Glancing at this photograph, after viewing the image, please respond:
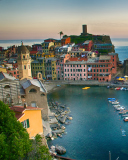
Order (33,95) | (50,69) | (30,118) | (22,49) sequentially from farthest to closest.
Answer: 1. (50,69)
2. (22,49)
3. (33,95)
4. (30,118)

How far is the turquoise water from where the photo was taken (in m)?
16.2

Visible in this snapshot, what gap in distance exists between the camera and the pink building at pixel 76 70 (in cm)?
4300

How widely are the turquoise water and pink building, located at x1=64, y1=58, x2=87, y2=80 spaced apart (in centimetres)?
1060

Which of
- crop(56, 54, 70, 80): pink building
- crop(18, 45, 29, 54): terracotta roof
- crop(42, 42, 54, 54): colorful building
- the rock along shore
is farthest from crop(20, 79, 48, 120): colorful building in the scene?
crop(42, 42, 54, 54): colorful building

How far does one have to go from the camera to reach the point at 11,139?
8.89 metres

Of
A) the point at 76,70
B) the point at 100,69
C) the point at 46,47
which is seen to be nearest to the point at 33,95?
the point at 76,70

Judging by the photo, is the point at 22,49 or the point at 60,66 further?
the point at 60,66

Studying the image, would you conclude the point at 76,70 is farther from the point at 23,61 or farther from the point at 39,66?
the point at 23,61

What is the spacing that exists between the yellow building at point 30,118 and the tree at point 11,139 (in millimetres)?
3118

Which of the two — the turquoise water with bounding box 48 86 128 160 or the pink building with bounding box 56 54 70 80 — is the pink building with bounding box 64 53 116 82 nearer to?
the pink building with bounding box 56 54 70 80

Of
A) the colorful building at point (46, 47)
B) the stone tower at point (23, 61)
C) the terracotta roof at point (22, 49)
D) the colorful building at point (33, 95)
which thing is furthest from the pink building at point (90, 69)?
the colorful building at point (33, 95)

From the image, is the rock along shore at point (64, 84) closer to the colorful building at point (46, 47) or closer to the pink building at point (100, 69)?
the pink building at point (100, 69)

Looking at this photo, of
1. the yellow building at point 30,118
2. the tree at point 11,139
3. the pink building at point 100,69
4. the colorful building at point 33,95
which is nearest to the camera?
the tree at point 11,139

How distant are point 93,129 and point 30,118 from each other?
26.7 ft
